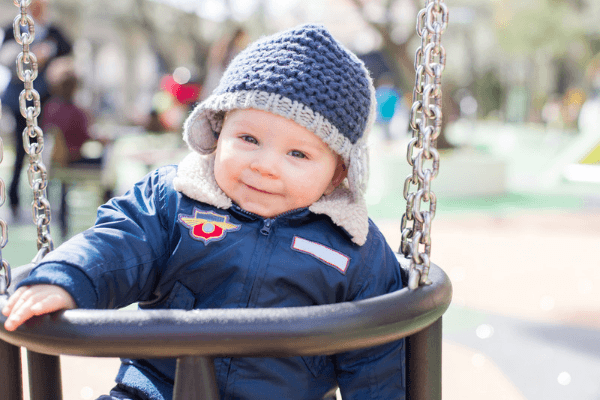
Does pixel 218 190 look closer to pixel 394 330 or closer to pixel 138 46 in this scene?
pixel 394 330

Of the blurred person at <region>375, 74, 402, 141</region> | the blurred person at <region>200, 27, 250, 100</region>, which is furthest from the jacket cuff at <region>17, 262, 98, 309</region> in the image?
the blurred person at <region>375, 74, 402, 141</region>

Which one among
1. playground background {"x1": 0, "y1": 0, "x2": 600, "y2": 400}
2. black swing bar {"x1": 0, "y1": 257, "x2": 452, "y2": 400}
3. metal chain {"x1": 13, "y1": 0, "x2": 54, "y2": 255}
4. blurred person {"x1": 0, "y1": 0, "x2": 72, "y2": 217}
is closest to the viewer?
black swing bar {"x1": 0, "y1": 257, "x2": 452, "y2": 400}

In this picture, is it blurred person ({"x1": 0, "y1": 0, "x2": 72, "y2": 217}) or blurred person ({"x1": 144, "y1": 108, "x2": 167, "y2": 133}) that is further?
blurred person ({"x1": 144, "y1": 108, "x2": 167, "y2": 133})

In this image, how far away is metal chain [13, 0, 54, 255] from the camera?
3.34 feet

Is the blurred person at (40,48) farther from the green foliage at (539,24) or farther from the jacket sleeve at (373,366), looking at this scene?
the green foliage at (539,24)

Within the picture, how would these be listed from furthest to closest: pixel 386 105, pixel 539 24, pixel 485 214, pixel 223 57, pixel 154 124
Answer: pixel 539 24 → pixel 386 105 → pixel 154 124 → pixel 485 214 → pixel 223 57

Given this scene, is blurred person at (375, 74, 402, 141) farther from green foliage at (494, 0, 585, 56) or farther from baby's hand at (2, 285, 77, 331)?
baby's hand at (2, 285, 77, 331)

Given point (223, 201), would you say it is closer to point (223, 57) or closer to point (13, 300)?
point (13, 300)

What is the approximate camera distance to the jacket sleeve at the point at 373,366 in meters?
1.13

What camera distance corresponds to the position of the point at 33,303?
0.83 meters

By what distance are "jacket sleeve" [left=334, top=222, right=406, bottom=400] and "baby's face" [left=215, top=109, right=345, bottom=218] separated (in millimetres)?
200

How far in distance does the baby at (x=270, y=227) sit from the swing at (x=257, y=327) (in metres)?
0.17

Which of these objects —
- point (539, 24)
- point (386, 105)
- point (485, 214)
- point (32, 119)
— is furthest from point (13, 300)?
point (539, 24)

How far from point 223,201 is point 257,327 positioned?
0.44 meters
